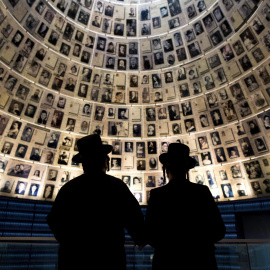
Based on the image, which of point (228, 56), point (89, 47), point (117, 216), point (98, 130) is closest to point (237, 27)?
point (228, 56)

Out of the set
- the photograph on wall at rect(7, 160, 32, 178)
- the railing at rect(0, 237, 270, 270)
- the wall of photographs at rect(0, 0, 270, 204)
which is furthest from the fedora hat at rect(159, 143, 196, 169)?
the photograph on wall at rect(7, 160, 32, 178)

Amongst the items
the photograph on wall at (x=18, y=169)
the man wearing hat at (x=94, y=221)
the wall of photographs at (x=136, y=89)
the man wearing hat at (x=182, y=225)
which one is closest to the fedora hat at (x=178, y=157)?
the man wearing hat at (x=182, y=225)

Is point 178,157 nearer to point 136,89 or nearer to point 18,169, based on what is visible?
point 18,169

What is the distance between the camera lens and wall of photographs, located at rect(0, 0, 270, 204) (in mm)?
11930

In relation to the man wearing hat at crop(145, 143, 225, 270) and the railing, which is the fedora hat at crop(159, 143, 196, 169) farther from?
the railing

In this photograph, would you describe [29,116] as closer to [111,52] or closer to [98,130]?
[98,130]

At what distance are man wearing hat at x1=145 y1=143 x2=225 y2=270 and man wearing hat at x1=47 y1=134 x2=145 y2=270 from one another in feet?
0.65

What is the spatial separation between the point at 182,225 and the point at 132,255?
5.98ft

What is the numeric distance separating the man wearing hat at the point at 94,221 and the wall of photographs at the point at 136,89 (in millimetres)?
10916

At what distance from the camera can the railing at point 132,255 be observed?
11.3 ft

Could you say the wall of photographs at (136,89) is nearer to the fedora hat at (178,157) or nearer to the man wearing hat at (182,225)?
the fedora hat at (178,157)

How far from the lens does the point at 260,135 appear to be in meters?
11.9

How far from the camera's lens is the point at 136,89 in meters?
15.2

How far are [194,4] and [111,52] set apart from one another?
5021 millimetres
